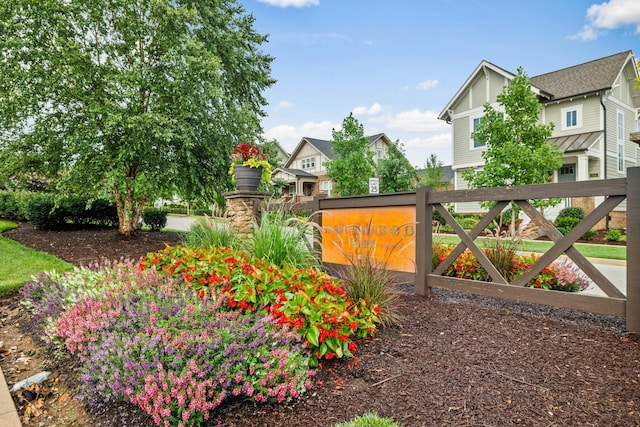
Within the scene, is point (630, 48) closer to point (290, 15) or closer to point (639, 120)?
point (639, 120)

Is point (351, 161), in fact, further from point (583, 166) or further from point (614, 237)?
point (614, 237)

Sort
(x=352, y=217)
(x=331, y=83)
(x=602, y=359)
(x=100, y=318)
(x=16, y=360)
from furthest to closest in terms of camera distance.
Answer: (x=331, y=83) < (x=352, y=217) < (x=16, y=360) < (x=100, y=318) < (x=602, y=359)

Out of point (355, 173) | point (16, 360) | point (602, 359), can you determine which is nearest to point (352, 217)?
point (602, 359)

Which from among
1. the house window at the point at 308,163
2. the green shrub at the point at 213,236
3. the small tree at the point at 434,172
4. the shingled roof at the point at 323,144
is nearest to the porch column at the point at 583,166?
the small tree at the point at 434,172

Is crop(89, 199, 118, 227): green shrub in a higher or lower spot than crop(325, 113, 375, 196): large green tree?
lower

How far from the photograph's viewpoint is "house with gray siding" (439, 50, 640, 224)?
1596 centimetres

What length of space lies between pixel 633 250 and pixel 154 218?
13.1 metres

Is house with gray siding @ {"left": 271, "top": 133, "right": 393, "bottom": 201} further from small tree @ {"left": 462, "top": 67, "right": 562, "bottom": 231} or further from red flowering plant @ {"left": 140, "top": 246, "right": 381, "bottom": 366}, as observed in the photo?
red flowering plant @ {"left": 140, "top": 246, "right": 381, "bottom": 366}

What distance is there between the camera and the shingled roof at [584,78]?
53.4 feet

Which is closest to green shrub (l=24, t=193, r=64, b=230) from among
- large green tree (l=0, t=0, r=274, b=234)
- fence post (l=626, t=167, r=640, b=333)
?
large green tree (l=0, t=0, r=274, b=234)

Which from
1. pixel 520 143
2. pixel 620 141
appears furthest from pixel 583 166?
pixel 520 143

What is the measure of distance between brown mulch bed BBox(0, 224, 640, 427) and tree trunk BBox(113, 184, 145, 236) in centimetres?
587

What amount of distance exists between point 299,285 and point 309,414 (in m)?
1.08

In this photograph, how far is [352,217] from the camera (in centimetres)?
505
